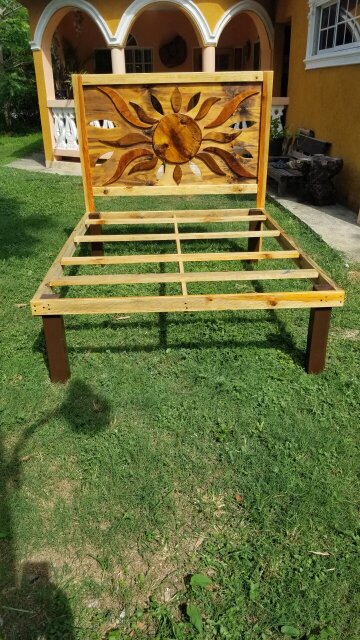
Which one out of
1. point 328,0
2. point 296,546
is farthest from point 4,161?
point 296,546

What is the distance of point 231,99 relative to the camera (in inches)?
177

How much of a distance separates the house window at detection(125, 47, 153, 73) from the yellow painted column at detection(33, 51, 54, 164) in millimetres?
5075

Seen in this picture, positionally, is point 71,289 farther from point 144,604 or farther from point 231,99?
point 144,604

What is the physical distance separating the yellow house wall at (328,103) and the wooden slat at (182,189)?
9.25 feet

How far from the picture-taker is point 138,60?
15.1 metres

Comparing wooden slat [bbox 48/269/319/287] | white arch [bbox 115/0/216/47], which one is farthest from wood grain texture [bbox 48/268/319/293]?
white arch [bbox 115/0/216/47]

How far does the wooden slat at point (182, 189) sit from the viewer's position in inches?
186

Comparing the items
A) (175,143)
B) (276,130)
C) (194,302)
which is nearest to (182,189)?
(175,143)

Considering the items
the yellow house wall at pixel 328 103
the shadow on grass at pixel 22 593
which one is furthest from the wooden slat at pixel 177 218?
the yellow house wall at pixel 328 103

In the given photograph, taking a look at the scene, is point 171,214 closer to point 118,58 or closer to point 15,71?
point 118,58

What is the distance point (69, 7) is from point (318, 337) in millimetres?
10067

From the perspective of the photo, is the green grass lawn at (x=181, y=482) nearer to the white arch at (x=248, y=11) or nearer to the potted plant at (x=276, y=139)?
the potted plant at (x=276, y=139)

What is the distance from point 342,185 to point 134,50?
10.3 metres

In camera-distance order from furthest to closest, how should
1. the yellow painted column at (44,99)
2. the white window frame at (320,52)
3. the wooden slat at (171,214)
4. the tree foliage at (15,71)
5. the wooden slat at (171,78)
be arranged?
the tree foliage at (15,71) → the yellow painted column at (44,99) → the white window frame at (320,52) → the wooden slat at (171,214) → the wooden slat at (171,78)
